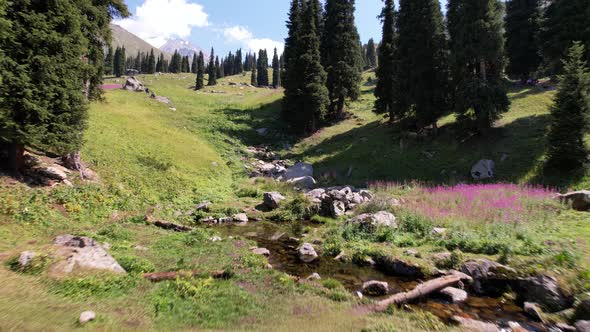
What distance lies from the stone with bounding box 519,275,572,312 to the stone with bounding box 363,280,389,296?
4161mm

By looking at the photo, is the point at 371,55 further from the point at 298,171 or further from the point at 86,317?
the point at 86,317

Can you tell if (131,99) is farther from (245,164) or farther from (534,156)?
(534,156)

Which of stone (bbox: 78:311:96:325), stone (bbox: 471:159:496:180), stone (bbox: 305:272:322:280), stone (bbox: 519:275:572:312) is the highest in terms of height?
stone (bbox: 471:159:496:180)

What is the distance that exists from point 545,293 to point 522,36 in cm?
4825

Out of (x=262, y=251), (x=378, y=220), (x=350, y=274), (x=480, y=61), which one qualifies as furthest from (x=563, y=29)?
(x=262, y=251)

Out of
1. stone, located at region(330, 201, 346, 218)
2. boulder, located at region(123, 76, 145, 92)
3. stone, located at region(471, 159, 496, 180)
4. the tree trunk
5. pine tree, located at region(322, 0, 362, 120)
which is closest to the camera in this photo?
the tree trunk

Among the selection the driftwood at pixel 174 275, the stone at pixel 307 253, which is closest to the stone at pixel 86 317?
the driftwood at pixel 174 275

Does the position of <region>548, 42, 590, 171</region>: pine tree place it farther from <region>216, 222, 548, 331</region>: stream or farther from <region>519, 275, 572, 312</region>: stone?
<region>216, 222, 548, 331</region>: stream

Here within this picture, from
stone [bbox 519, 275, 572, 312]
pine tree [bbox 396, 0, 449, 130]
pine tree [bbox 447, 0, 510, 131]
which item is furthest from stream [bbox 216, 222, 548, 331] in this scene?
pine tree [bbox 396, 0, 449, 130]

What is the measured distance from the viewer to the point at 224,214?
70.0ft

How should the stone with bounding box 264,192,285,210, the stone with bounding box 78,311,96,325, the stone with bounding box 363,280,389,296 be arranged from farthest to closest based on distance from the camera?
the stone with bounding box 264,192,285,210 < the stone with bounding box 363,280,389,296 < the stone with bounding box 78,311,96,325

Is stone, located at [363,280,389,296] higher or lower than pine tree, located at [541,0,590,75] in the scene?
lower

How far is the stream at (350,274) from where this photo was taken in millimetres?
9016

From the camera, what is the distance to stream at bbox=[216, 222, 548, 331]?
902 centimetres
